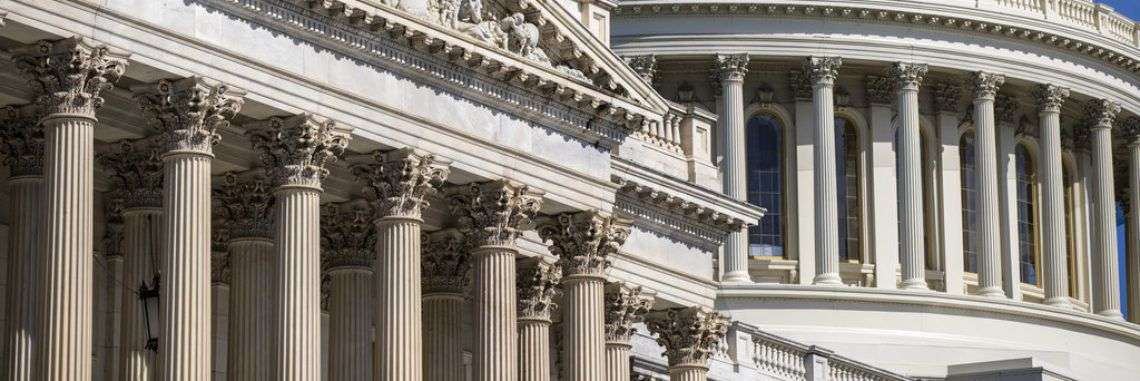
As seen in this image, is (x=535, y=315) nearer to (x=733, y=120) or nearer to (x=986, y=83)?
(x=733, y=120)

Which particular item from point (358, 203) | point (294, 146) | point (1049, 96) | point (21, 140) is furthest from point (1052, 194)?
point (21, 140)

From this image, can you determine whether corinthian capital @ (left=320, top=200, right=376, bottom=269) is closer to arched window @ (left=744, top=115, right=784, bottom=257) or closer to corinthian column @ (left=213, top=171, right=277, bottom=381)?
corinthian column @ (left=213, top=171, right=277, bottom=381)

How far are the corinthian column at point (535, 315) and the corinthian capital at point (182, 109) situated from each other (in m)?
11.5

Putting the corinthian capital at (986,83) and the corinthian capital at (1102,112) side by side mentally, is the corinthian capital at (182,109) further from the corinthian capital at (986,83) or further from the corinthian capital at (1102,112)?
the corinthian capital at (1102,112)

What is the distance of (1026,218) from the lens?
114 metres

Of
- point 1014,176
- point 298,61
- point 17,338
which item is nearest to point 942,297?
point 1014,176

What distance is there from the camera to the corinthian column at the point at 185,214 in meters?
55.4

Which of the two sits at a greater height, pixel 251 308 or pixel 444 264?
pixel 444 264

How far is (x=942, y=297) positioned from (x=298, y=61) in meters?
50.7

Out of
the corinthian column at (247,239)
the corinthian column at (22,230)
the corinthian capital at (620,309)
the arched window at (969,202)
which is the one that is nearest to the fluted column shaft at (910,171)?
the arched window at (969,202)

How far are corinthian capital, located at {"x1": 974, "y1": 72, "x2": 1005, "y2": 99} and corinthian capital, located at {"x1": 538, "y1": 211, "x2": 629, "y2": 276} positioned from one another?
44046mm

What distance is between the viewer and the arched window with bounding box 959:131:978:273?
366 feet

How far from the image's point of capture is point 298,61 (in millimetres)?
59312

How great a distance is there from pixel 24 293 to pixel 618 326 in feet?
64.3
